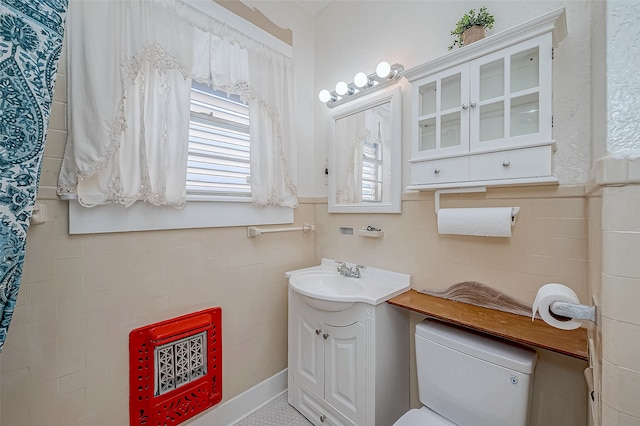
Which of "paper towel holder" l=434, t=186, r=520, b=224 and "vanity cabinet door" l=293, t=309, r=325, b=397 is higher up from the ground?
"paper towel holder" l=434, t=186, r=520, b=224

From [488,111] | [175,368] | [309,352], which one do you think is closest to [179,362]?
[175,368]

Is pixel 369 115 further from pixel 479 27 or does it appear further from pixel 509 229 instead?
pixel 509 229

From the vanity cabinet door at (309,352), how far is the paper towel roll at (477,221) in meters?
0.88

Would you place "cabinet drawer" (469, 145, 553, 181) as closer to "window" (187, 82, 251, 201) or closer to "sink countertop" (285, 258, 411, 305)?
"sink countertop" (285, 258, 411, 305)

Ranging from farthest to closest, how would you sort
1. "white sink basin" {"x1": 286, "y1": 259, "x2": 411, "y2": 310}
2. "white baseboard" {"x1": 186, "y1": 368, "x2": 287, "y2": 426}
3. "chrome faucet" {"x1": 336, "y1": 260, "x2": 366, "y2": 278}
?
1. "chrome faucet" {"x1": 336, "y1": 260, "x2": 366, "y2": 278}
2. "white baseboard" {"x1": 186, "y1": 368, "x2": 287, "y2": 426}
3. "white sink basin" {"x1": 286, "y1": 259, "x2": 411, "y2": 310}

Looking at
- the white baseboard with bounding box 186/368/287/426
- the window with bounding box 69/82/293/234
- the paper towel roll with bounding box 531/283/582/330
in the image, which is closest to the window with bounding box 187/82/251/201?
the window with bounding box 69/82/293/234

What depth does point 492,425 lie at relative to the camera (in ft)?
3.33

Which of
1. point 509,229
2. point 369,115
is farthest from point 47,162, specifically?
point 509,229

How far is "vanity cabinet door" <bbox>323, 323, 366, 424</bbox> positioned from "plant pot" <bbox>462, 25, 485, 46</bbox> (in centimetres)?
145

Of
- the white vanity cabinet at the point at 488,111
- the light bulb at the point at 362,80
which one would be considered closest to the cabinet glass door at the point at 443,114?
the white vanity cabinet at the point at 488,111

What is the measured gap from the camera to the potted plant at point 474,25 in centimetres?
118

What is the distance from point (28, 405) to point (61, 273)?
520 millimetres

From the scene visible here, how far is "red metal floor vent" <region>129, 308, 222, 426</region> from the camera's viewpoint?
4.10 ft

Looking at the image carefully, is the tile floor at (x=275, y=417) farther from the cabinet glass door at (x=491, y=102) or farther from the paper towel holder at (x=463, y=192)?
the cabinet glass door at (x=491, y=102)
